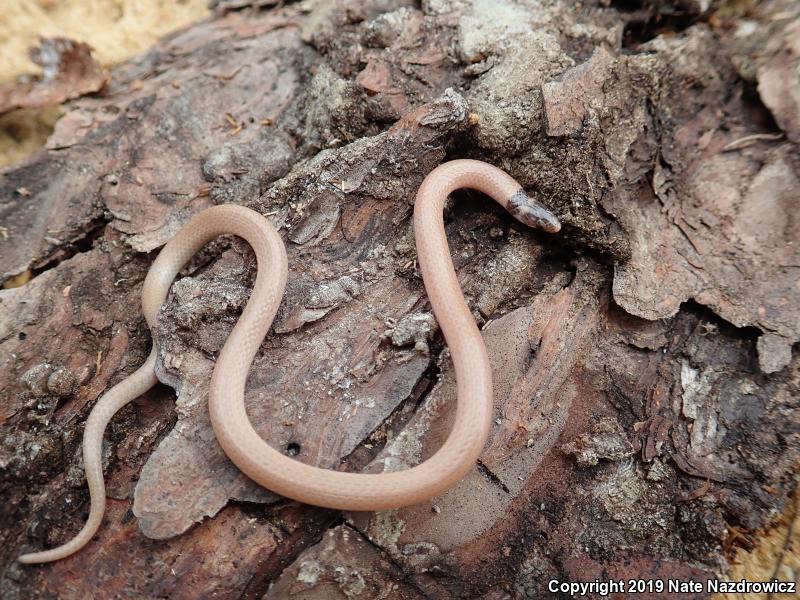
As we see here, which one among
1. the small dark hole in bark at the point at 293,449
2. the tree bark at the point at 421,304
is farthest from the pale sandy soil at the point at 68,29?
the small dark hole in bark at the point at 293,449

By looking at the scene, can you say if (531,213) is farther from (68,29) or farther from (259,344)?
(68,29)

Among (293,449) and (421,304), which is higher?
(421,304)

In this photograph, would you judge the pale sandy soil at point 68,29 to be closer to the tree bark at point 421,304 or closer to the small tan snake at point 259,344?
the tree bark at point 421,304

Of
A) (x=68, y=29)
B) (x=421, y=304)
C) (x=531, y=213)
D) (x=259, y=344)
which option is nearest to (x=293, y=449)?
(x=259, y=344)

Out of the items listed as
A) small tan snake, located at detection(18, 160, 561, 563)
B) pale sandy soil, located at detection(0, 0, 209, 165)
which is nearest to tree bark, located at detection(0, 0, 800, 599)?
small tan snake, located at detection(18, 160, 561, 563)

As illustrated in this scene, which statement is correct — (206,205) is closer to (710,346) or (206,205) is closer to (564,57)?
(564,57)

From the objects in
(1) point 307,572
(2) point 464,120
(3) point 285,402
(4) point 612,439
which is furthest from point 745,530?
(2) point 464,120

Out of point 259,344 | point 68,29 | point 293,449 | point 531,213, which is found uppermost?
point 68,29
